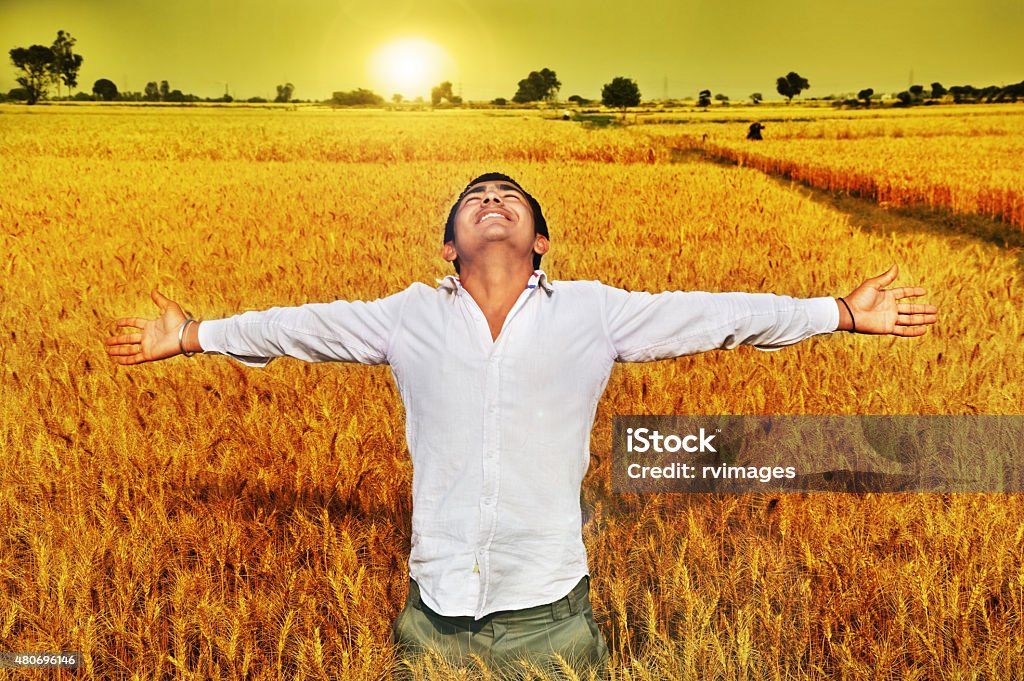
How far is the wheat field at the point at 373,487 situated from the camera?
7.71 ft

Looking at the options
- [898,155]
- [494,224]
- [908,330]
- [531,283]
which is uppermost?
[898,155]

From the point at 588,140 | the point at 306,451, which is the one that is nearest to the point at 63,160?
the point at 588,140

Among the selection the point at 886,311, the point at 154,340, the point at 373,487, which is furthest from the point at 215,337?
the point at 886,311

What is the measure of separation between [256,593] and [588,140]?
1052 cm

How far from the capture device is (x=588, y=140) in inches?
484

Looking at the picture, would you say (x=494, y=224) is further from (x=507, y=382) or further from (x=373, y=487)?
(x=373, y=487)

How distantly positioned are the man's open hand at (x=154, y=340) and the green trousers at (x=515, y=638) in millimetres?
923

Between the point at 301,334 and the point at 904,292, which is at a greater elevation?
the point at 904,292

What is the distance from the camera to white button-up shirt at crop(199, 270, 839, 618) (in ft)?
6.75

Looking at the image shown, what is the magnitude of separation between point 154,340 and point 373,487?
97cm

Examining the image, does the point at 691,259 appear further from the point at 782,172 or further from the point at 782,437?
the point at 782,172

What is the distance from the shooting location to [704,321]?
6.95ft

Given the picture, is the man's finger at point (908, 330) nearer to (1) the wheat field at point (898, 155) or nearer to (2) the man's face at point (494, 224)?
(2) the man's face at point (494, 224)

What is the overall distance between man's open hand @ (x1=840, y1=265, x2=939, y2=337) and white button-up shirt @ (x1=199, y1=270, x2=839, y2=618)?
8 centimetres
